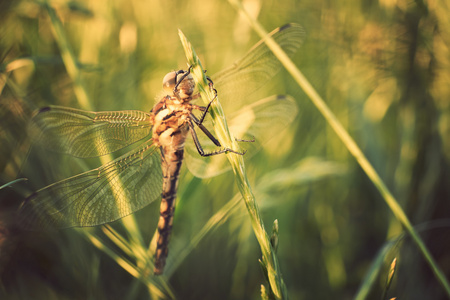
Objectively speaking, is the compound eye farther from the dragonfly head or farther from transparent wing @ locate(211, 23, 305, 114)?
transparent wing @ locate(211, 23, 305, 114)

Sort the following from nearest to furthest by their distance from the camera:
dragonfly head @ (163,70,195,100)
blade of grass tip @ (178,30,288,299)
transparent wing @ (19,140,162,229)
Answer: blade of grass tip @ (178,30,288,299) → transparent wing @ (19,140,162,229) → dragonfly head @ (163,70,195,100)

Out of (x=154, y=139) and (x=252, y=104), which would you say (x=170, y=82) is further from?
(x=252, y=104)

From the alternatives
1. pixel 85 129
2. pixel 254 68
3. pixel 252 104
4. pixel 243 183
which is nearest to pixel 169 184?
pixel 85 129

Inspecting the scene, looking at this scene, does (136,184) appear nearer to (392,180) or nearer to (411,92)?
(392,180)

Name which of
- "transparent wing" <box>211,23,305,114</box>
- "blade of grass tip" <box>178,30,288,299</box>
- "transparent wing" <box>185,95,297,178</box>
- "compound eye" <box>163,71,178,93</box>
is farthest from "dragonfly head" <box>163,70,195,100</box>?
"blade of grass tip" <box>178,30,288,299</box>

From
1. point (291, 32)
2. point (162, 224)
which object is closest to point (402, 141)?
point (291, 32)

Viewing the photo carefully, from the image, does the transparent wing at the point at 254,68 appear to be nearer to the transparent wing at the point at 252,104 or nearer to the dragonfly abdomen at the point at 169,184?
the transparent wing at the point at 252,104

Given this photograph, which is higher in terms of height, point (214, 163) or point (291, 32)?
point (291, 32)
